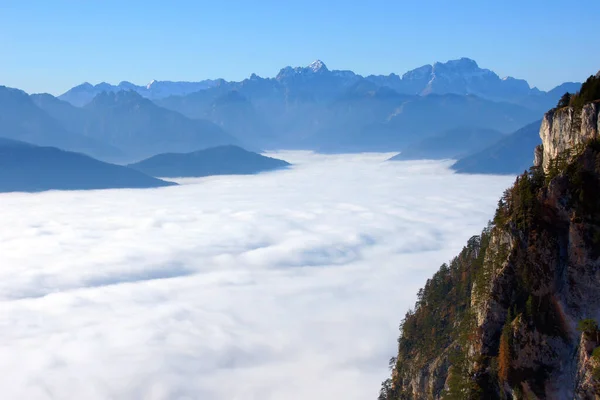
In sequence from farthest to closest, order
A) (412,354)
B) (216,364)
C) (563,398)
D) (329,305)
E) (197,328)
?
(329,305)
(197,328)
(216,364)
(412,354)
(563,398)

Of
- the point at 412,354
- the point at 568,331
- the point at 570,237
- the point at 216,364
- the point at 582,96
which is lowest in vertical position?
the point at 216,364

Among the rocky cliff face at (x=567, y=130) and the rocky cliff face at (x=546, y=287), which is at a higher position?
the rocky cliff face at (x=567, y=130)

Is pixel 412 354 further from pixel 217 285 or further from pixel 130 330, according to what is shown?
pixel 217 285

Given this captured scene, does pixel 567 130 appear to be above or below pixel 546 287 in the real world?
above

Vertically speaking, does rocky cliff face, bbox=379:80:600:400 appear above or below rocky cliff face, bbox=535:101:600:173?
below

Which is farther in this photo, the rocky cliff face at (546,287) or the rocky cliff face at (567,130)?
the rocky cliff face at (567,130)

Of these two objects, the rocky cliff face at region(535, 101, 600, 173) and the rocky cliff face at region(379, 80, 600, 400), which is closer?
the rocky cliff face at region(379, 80, 600, 400)

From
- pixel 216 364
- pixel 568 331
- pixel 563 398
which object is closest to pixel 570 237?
pixel 568 331

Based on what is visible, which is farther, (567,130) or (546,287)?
(567,130)
